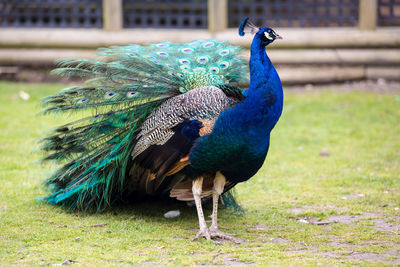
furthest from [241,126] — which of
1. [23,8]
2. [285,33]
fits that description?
[23,8]

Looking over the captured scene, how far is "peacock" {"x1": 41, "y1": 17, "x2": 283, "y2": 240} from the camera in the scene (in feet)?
15.0

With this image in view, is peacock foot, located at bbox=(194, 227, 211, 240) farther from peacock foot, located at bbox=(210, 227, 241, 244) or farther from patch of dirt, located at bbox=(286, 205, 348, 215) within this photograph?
patch of dirt, located at bbox=(286, 205, 348, 215)

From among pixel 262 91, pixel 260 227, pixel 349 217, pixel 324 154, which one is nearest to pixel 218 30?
pixel 324 154

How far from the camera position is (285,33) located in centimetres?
1147

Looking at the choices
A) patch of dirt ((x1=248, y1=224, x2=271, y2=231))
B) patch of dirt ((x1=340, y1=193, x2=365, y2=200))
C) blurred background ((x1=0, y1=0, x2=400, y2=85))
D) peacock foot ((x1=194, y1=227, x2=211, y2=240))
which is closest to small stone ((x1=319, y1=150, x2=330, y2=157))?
patch of dirt ((x1=340, y1=193, x2=365, y2=200))

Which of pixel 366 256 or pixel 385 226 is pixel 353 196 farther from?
pixel 366 256

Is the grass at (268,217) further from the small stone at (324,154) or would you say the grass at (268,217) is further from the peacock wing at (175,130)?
the peacock wing at (175,130)

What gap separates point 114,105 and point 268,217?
1.78 metres

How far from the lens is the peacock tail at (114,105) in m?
5.09

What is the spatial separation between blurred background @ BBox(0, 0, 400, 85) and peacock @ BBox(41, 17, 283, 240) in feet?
19.6

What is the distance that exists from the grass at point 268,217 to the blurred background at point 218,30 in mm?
2808

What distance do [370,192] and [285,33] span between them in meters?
5.92

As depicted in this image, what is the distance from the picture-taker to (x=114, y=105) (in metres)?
5.20

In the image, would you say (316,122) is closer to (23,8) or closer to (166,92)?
(166,92)
